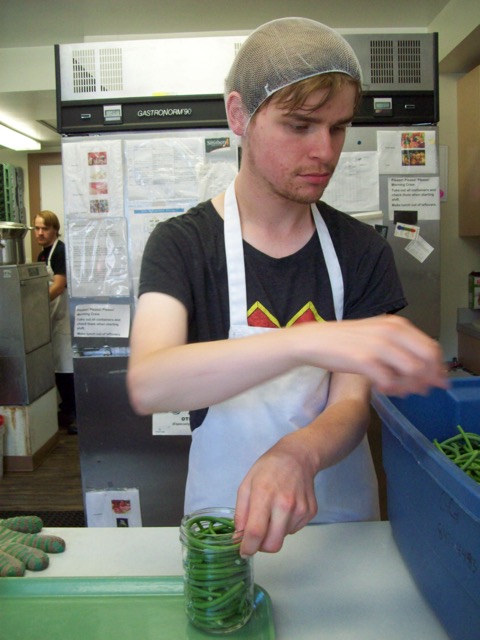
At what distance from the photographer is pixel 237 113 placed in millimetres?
1059

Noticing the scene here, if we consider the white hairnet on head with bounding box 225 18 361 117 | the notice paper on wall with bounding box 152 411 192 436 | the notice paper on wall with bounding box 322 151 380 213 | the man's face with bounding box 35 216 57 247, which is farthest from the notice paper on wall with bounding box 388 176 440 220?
the man's face with bounding box 35 216 57 247

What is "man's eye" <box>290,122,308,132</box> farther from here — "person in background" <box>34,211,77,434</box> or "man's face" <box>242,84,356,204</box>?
"person in background" <box>34,211,77,434</box>

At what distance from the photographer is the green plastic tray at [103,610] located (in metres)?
0.73

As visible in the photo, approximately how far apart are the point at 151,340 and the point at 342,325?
33 centimetres

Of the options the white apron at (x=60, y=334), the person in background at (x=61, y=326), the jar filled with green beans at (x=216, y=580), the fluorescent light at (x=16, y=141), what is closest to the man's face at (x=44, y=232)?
the person in background at (x=61, y=326)

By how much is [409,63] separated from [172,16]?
1.53 meters

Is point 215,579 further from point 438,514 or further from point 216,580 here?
point 438,514

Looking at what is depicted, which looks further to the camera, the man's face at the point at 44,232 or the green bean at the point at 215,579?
the man's face at the point at 44,232

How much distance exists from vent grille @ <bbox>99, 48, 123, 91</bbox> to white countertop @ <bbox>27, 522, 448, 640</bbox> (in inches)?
65.4

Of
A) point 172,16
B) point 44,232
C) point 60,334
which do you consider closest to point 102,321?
point 172,16

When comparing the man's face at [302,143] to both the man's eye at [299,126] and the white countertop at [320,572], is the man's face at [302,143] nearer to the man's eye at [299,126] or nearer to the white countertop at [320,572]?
the man's eye at [299,126]

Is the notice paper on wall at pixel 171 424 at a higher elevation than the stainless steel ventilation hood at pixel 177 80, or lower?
lower

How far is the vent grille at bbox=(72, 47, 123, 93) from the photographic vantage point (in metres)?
2.14

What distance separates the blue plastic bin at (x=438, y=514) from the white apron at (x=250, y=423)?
184 millimetres
